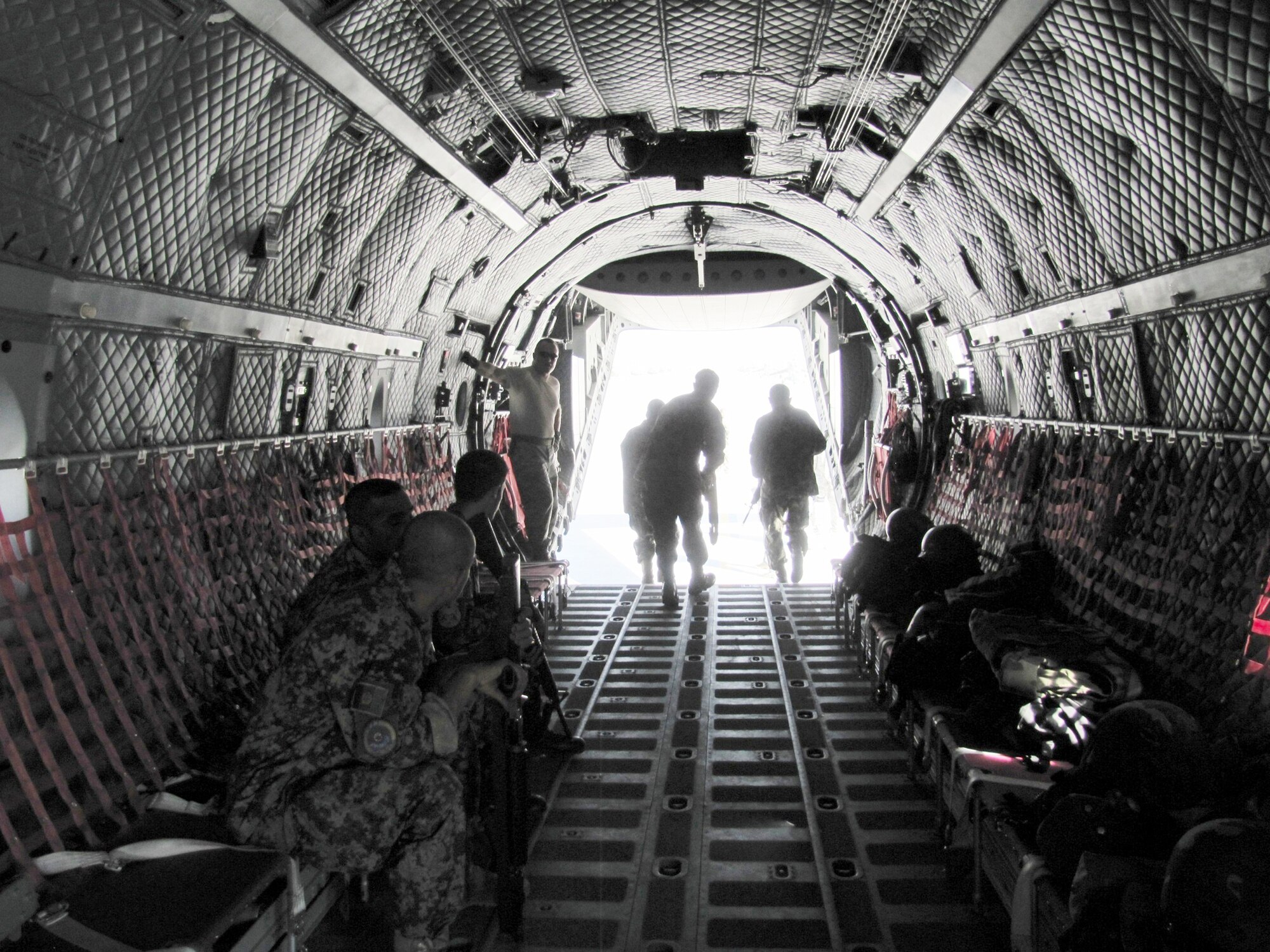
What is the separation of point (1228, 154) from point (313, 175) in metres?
2.97

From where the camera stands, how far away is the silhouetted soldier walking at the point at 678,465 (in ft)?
21.5

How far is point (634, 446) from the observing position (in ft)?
26.5

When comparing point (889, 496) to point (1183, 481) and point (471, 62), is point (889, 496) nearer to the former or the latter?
point (1183, 481)

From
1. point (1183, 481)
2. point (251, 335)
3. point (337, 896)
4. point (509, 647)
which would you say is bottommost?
point (337, 896)

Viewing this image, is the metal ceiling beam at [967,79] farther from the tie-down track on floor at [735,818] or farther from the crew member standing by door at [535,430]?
the crew member standing by door at [535,430]

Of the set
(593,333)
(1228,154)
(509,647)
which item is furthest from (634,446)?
(1228,154)

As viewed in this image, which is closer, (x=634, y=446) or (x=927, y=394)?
(x=927, y=394)

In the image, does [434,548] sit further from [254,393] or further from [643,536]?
[643,536]

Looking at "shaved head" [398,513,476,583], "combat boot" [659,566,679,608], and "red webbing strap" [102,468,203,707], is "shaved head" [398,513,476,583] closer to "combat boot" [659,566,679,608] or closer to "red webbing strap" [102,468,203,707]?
"red webbing strap" [102,468,203,707]

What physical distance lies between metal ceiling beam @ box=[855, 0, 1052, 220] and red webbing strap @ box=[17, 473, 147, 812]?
3092 millimetres

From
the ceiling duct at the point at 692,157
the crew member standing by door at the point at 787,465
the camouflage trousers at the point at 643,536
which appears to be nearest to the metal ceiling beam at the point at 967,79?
the ceiling duct at the point at 692,157

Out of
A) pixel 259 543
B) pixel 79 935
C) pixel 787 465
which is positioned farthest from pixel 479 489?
pixel 787 465

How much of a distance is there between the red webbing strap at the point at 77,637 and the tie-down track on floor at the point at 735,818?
4.03ft

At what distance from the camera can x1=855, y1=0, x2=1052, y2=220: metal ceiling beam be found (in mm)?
2781
